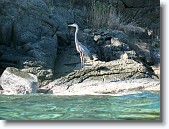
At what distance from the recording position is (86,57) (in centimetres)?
738

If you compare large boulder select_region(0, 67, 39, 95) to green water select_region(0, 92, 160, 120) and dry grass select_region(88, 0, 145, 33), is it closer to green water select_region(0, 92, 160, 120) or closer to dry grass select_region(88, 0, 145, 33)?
green water select_region(0, 92, 160, 120)

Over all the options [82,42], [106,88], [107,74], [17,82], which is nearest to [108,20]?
[82,42]

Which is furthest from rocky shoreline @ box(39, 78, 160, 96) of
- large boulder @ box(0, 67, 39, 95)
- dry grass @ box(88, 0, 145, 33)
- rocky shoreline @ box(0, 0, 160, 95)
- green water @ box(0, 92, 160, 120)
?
dry grass @ box(88, 0, 145, 33)

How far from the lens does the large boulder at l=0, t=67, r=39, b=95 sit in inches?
251

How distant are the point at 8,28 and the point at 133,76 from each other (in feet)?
7.45

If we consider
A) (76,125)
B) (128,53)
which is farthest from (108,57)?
(76,125)

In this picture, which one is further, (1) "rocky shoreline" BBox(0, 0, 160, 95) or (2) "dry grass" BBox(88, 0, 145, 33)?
(2) "dry grass" BBox(88, 0, 145, 33)

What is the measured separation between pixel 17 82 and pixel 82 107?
4.96ft

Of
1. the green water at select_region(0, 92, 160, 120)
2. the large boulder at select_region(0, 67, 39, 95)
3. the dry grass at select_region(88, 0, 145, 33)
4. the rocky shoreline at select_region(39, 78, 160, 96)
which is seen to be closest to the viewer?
the green water at select_region(0, 92, 160, 120)

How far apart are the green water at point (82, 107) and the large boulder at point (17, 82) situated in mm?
520

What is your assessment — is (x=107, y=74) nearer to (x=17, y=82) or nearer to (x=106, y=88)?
(x=106, y=88)

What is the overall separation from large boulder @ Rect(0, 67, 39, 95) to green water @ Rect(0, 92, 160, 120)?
20.5 inches

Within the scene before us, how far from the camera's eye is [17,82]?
649 centimetres

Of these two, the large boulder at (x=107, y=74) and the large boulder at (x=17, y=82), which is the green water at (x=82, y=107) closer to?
the large boulder at (x=17, y=82)
